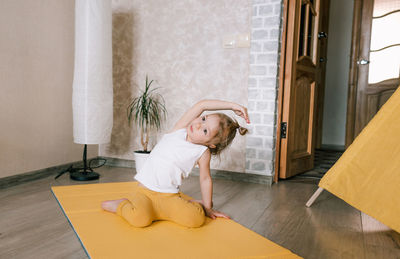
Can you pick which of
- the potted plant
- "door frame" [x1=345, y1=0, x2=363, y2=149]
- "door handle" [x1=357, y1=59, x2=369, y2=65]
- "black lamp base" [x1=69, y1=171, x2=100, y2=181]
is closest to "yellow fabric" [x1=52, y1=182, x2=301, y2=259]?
"black lamp base" [x1=69, y1=171, x2=100, y2=181]

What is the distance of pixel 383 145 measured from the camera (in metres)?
1.35

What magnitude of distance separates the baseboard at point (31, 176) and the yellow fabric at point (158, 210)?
3.28ft

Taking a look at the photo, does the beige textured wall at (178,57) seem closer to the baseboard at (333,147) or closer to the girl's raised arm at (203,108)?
the girl's raised arm at (203,108)

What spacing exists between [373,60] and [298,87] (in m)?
1.44

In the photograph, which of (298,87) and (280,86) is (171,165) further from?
(298,87)

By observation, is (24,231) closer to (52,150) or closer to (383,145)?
(52,150)

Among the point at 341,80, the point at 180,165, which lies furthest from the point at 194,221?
the point at 341,80

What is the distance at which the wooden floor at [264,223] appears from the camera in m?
1.14

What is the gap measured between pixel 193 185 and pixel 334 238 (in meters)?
1.06

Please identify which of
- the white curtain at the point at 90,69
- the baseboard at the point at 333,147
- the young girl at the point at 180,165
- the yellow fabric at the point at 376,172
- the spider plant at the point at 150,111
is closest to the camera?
the yellow fabric at the point at 376,172

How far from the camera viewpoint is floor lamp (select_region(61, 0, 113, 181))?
6.78ft


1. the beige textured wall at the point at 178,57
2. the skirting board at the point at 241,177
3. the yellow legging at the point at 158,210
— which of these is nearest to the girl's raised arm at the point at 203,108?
the yellow legging at the point at 158,210

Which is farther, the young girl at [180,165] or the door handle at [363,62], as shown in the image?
the door handle at [363,62]

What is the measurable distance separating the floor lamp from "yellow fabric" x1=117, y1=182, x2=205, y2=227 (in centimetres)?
89
